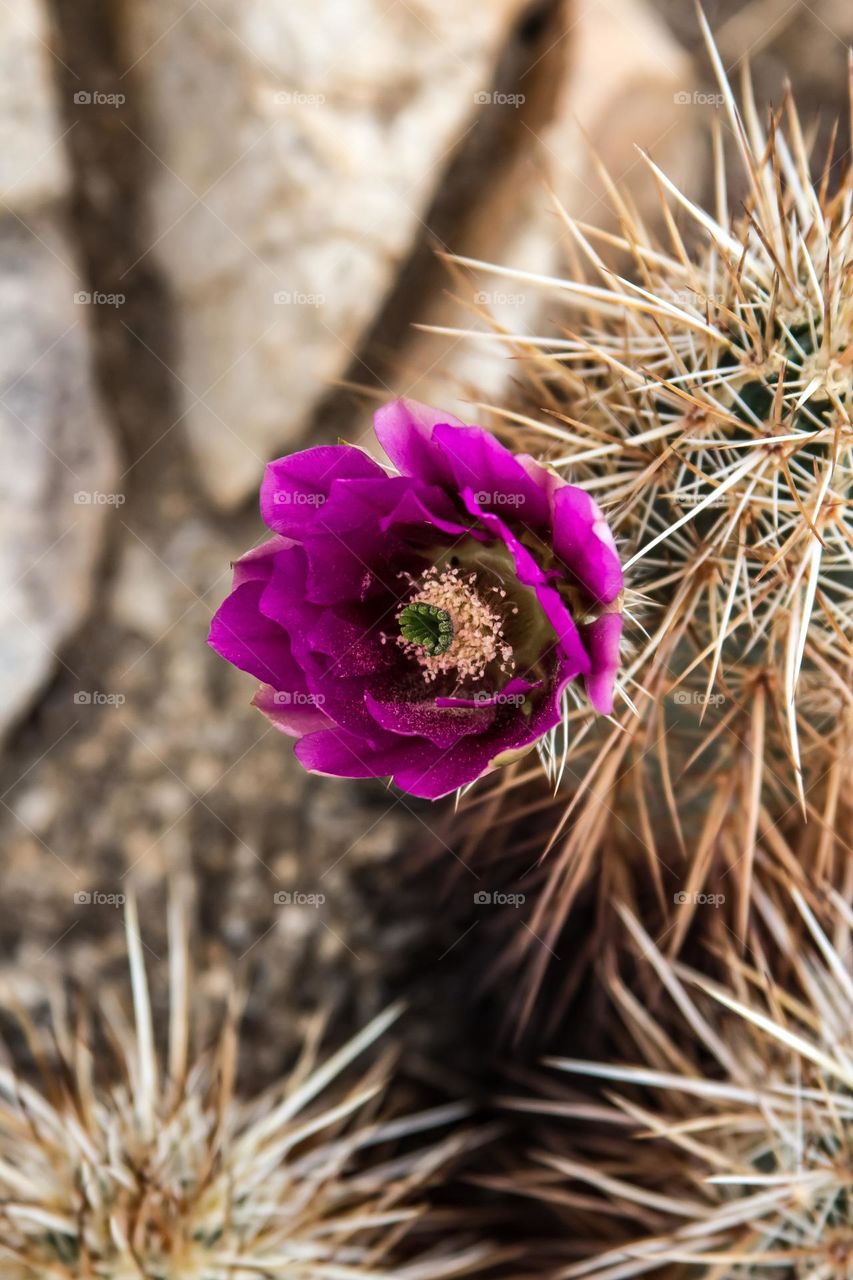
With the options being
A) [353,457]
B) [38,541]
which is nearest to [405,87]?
[38,541]

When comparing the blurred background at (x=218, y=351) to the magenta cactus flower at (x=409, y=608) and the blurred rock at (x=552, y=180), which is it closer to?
the blurred rock at (x=552, y=180)

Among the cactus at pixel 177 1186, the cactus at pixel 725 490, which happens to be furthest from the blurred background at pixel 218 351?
the cactus at pixel 725 490

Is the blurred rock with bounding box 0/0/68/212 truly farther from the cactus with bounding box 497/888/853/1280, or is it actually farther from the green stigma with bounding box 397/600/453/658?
the cactus with bounding box 497/888/853/1280

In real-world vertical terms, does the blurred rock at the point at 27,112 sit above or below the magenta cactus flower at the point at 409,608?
above

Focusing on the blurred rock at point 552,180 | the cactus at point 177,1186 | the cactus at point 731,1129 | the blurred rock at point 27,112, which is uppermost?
the blurred rock at point 27,112

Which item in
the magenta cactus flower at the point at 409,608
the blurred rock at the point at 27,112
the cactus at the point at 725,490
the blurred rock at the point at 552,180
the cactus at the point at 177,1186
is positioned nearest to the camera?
the magenta cactus flower at the point at 409,608

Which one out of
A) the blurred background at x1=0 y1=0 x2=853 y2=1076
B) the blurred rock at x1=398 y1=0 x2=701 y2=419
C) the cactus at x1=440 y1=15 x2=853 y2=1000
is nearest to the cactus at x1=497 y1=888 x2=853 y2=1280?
the cactus at x1=440 y1=15 x2=853 y2=1000

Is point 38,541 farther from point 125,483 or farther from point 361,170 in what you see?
point 361,170

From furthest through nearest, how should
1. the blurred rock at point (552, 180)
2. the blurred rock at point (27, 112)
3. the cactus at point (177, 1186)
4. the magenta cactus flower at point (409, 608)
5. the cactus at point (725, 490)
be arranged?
the blurred rock at point (552, 180), the blurred rock at point (27, 112), the cactus at point (177, 1186), the cactus at point (725, 490), the magenta cactus flower at point (409, 608)
